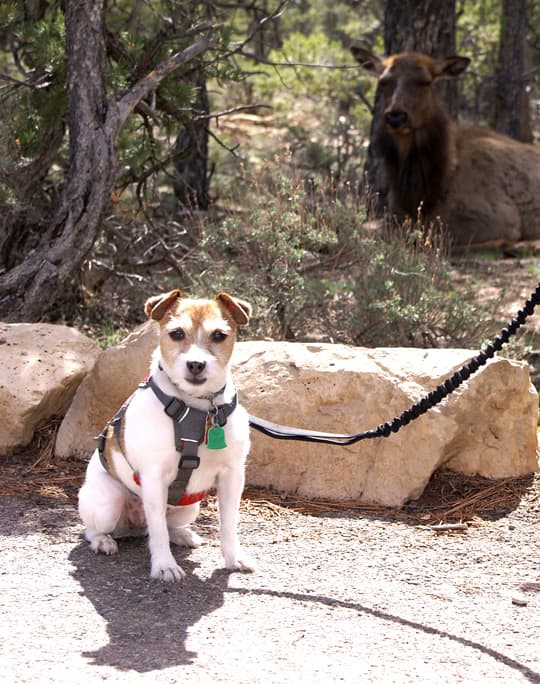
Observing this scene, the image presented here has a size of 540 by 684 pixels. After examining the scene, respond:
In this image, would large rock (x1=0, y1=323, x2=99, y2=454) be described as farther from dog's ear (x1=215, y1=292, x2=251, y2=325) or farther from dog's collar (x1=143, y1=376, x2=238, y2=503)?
dog's ear (x1=215, y1=292, x2=251, y2=325)

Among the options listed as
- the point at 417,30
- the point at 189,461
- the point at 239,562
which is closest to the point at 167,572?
the point at 239,562

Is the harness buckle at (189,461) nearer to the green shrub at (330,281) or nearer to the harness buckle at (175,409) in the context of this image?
the harness buckle at (175,409)

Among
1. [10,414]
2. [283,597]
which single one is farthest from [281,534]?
[10,414]

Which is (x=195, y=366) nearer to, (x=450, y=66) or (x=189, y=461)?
(x=189, y=461)

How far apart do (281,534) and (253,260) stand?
3518mm

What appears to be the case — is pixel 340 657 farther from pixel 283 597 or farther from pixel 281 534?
pixel 281 534

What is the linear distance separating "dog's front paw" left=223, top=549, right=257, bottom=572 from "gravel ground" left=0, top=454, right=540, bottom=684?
50mm

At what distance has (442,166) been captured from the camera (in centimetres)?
1188

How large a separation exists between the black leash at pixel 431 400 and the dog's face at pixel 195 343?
0.89m

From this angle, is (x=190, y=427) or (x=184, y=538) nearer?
(x=190, y=427)

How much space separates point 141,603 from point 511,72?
14489mm

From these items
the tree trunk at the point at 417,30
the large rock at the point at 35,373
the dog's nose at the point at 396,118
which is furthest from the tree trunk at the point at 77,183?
the tree trunk at the point at 417,30

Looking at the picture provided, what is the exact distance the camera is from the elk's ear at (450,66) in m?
11.4

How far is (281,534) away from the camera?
18.2 feet
